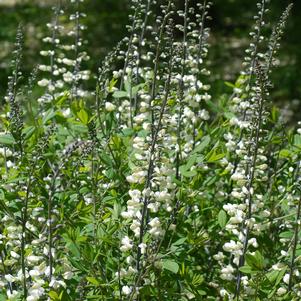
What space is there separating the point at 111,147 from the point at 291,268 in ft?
3.74

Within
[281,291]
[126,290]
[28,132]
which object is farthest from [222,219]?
[28,132]

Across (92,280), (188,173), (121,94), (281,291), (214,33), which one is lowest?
(214,33)

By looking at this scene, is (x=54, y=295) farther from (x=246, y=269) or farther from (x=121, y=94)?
(x=121, y=94)

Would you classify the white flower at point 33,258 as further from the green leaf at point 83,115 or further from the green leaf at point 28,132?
the green leaf at point 83,115

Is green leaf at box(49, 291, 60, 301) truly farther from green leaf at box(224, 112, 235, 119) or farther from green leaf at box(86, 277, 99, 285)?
green leaf at box(224, 112, 235, 119)

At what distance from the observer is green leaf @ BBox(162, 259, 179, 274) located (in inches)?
114

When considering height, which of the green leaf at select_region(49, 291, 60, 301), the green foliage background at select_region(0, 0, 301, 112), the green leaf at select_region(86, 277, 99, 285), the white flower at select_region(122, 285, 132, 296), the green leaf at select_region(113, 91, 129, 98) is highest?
the green leaf at select_region(113, 91, 129, 98)

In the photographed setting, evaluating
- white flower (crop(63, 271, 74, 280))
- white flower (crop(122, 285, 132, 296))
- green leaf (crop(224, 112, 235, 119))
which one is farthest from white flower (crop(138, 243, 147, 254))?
green leaf (crop(224, 112, 235, 119))

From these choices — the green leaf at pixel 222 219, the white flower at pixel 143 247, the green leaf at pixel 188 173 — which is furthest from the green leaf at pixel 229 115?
the white flower at pixel 143 247

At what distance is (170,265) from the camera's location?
2.94 metres

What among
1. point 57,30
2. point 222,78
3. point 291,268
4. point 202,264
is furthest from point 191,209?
point 222,78

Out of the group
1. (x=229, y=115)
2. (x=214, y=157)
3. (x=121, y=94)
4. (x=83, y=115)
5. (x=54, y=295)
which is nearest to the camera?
(x=54, y=295)

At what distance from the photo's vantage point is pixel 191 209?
12.4ft

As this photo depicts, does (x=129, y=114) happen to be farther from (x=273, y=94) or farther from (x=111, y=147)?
(x=273, y=94)
